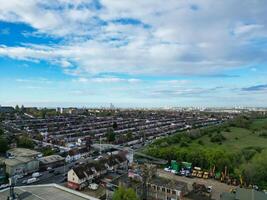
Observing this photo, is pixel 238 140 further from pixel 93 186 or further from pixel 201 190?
pixel 93 186

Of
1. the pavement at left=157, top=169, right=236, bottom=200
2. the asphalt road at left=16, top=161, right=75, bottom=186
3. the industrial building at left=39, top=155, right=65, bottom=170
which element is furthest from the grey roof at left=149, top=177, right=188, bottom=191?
the industrial building at left=39, top=155, right=65, bottom=170

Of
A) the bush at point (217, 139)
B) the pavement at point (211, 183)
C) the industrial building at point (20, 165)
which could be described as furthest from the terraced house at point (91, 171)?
the bush at point (217, 139)

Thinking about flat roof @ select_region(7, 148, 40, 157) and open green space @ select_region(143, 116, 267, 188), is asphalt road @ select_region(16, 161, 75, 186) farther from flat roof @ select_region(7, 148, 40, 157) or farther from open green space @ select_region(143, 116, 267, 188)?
open green space @ select_region(143, 116, 267, 188)

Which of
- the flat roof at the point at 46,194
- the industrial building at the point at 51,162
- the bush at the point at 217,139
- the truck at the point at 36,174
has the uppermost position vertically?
the flat roof at the point at 46,194

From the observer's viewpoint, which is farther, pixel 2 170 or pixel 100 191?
pixel 2 170

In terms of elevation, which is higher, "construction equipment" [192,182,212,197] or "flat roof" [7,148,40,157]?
"flat roof" [7,148,40,157]

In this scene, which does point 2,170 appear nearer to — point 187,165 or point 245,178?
point 187,165

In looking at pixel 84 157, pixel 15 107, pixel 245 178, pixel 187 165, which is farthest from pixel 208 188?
pixel 15 107

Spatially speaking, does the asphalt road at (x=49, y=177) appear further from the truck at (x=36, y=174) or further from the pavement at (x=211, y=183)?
the pavement at (x=211, y=183)

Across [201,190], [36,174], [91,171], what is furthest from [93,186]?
[201,190]
